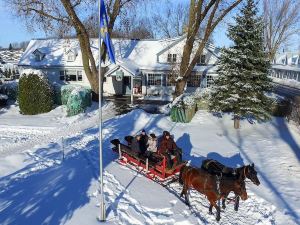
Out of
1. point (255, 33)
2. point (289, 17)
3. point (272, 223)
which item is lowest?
point (272, 223)

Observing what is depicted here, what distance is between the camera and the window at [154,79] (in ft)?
118

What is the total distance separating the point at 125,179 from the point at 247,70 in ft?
37.1

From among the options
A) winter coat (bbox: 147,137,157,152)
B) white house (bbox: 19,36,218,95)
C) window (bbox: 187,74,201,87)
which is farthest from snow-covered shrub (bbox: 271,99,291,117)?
winter coat (bbox: 147,137,157,152)

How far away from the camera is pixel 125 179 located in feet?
41.0

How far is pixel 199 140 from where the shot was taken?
62.0 feet

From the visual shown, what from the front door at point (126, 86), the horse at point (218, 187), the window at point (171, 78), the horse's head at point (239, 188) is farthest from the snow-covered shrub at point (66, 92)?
the horse's head at point (239, 188)

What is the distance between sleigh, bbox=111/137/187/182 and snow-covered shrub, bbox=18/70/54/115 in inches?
532

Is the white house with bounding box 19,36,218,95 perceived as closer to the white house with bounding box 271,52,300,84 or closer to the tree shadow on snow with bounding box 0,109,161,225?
the tree shadow on snow with bounding box 0,109,161,225

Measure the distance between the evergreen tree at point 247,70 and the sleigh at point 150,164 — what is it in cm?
879

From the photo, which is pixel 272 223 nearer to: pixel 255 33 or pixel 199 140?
pixel 199 140

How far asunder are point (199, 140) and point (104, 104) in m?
12.7

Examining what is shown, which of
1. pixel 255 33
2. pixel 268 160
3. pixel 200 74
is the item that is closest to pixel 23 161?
pixel 268 160

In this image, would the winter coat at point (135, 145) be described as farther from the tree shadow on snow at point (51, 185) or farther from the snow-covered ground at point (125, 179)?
the tree shadow on snow at point (51, 185)

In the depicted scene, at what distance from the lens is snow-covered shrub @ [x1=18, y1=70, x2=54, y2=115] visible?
83.7ft
